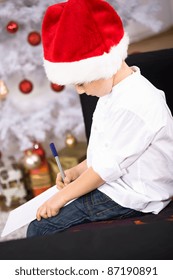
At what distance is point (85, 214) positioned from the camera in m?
1.12

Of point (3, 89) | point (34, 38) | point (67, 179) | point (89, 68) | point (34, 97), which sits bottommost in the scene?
point (34, 97)

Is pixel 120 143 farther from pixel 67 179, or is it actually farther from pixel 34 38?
pixel 34 38

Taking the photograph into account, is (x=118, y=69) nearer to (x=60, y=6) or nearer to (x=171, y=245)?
(x=60, y=6)

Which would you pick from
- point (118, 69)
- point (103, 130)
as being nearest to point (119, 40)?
point (118, 69)

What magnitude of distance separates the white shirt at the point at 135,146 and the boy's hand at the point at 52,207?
0.38ft

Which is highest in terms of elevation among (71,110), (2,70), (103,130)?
(103,130)

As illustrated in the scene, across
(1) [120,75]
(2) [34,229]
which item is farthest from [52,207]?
(1) [120,75]

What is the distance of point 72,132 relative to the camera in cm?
217

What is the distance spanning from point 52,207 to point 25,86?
42.0 inches

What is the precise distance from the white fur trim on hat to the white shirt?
0.24 ft

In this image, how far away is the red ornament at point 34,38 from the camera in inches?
75.2

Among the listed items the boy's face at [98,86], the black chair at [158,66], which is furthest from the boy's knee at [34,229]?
the black chair at [158,66]

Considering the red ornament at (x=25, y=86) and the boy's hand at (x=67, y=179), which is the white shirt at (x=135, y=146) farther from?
the red ornament at (x=25, y=86)
